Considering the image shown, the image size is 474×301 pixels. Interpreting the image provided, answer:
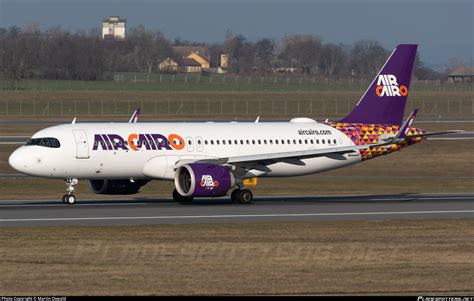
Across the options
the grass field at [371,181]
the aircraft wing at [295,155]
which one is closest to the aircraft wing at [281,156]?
the aircraft wing at [295,155]

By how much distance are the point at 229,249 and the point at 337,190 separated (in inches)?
1018

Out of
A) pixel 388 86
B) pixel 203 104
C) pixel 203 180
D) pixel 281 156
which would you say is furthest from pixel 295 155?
pixel 203 104

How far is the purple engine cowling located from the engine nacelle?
3.36 m

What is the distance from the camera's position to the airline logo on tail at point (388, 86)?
55500mm

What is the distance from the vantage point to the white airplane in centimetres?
4719

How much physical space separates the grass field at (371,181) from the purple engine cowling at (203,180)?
8189 mm

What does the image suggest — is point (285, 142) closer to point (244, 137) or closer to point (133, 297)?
point (244, 137)

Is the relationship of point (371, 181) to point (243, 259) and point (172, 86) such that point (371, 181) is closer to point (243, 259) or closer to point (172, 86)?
point (243, 259)

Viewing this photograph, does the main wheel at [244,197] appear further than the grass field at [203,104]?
No

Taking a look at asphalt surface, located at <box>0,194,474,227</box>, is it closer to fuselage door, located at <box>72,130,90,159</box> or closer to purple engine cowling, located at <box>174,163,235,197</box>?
purple engine cowling, located at <box>174,163,235,197</box>

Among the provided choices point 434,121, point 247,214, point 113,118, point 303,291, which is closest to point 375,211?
point 247,214

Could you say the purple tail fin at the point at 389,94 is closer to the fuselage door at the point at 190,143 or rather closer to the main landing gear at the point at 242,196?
the main landing gear at the point at 242,196

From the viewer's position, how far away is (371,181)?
6400 centimetres

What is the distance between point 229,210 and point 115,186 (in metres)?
6.70
